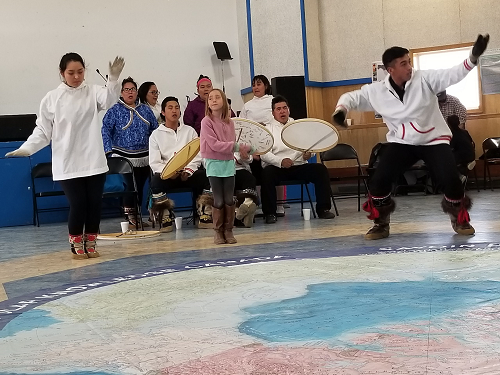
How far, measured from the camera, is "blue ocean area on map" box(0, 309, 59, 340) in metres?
3.01

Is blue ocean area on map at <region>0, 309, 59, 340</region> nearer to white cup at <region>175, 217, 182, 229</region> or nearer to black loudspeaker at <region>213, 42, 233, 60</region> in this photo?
white cup at <region>175, 217, 182, 229</region>

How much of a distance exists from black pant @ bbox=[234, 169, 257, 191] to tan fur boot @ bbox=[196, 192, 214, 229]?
0.95 ft

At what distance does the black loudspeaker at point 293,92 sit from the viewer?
32.3 ft

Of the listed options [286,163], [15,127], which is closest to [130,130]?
[286,163]

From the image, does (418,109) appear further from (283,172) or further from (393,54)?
(283,172)

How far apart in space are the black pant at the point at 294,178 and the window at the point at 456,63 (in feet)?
15.9

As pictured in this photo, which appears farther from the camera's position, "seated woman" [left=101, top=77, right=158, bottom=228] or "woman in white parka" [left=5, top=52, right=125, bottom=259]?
"seated woman" [left=101, top=77, right=158, bottom=228]

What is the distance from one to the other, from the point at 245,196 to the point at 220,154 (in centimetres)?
145

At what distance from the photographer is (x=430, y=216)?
676 centimetres

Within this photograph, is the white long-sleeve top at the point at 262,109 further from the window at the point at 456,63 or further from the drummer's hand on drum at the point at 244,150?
the window at the point at 456,63

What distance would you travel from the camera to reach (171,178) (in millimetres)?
7160

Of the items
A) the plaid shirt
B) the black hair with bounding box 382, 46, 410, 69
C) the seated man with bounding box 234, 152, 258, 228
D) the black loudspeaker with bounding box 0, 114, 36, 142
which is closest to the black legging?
the seated man with bounding box 234, 152, 258, 228

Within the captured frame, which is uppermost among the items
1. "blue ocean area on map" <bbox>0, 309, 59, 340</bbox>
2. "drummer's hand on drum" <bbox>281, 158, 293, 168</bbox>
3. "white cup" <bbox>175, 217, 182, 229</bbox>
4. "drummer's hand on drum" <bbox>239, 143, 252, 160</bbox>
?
"drummer's hand on drum" <bbox>239, 143, 252, 160</bbox>

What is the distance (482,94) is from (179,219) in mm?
6007
